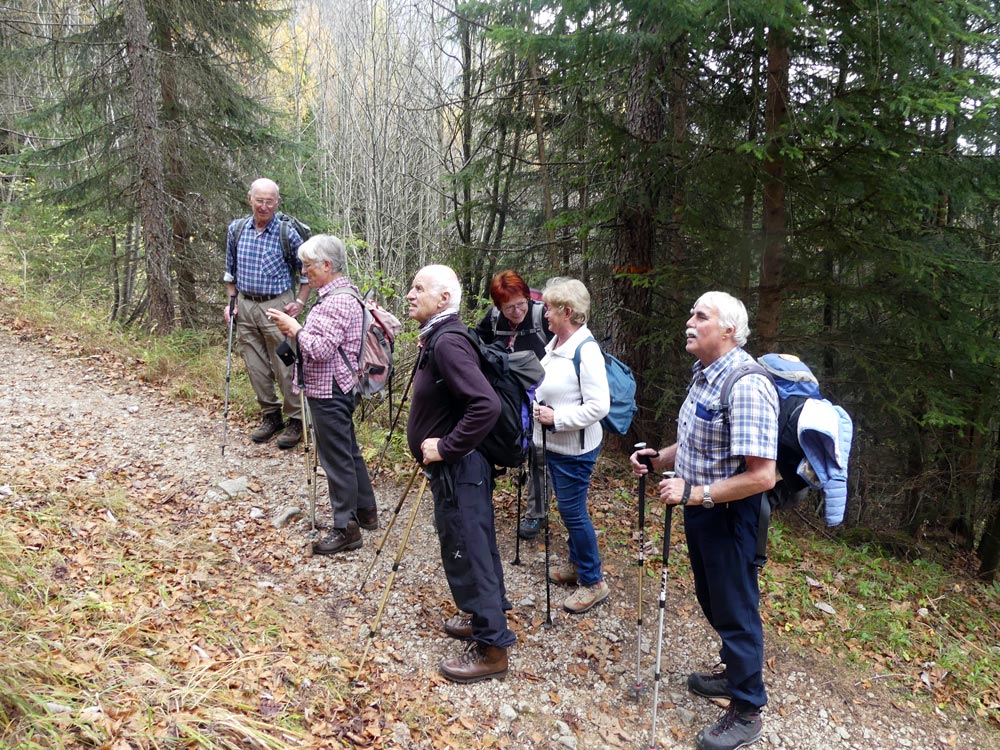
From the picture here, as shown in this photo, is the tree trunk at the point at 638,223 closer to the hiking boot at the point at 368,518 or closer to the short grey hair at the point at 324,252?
the short grey hair at the point at 324,252

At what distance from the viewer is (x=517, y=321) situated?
4906 millimetres

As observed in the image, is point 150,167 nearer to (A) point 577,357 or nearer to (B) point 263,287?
(B) point 263,287

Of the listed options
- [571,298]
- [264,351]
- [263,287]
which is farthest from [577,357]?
[264,351]

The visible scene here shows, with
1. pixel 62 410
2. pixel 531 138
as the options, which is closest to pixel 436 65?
pixel 531 138

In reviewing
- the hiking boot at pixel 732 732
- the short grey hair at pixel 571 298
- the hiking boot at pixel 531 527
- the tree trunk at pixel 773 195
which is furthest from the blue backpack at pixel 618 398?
the tree trunk at pixel 773 195

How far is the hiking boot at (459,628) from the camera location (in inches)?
153

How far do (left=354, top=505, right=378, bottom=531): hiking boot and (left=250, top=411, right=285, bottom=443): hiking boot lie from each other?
7.30 ft

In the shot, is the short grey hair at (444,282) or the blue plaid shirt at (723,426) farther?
the short grey hair at (444,282)

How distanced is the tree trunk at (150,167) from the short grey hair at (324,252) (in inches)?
231

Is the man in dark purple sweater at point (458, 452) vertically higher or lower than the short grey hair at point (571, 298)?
lower

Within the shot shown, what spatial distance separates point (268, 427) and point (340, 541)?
2513 mm

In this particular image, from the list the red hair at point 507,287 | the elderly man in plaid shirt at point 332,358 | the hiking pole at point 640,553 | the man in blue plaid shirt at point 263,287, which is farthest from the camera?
the man in blue plaid shirt at point 263,287

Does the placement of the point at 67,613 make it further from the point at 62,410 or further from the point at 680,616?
the point at 62,410

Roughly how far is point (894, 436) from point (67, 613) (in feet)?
32.4
